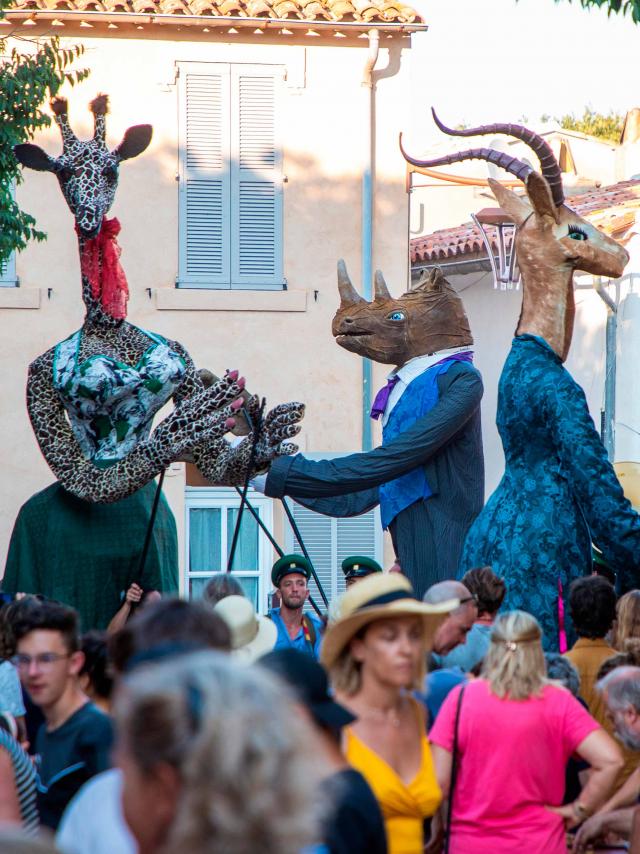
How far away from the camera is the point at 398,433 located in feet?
24.1

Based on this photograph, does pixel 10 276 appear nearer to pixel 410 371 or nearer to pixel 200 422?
pixel 410 371

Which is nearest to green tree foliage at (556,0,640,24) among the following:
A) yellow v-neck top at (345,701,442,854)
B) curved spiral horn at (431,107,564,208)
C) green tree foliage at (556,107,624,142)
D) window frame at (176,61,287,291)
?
curved spiral horn at (431,107,564,208)

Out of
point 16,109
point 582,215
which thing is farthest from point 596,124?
point 16,109

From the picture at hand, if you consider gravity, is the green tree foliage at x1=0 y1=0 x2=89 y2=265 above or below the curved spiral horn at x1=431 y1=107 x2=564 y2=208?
above

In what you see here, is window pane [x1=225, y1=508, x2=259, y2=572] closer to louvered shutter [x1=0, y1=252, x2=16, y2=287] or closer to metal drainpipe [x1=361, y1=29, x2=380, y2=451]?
metal drainpipe [x1=361, y1=29, x2=380, y2=451]

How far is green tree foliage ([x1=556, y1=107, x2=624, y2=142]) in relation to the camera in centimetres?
3691

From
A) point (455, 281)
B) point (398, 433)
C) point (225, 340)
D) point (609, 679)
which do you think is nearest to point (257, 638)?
point (609, 679)

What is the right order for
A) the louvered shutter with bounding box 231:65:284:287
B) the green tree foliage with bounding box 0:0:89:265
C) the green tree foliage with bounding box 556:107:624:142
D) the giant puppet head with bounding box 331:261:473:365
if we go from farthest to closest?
1. the green tree foliage with bounding box 556:107:624:142
2. the louvered shutter with bounding box 231:65:284:287
3. the green tree foliage with bounding box 0:0:89:265
4. the giant puppet head with bounding box 331:261:473:365

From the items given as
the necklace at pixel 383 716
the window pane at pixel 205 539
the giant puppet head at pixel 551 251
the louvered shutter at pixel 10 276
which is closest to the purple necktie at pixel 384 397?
the giant puppet head at pixel 551 251

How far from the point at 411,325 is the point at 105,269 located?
1.53 metres

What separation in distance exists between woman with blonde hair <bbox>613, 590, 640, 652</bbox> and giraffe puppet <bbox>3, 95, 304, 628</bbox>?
5.89ft

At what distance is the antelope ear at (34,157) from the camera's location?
6.97m

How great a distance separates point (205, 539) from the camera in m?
14.6

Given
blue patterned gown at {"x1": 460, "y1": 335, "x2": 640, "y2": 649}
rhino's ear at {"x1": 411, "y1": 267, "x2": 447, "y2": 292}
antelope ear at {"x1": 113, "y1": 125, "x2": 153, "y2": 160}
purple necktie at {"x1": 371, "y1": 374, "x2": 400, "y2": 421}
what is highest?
antelope ear at {"x1": 113, "y1": 125, "x2": 153, "y2": 160}
